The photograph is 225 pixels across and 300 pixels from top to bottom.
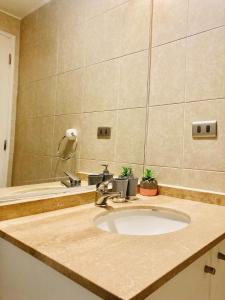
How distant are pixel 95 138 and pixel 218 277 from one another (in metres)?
0.86

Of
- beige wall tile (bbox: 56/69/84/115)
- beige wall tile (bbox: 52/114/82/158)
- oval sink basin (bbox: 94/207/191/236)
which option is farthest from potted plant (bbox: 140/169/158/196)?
beige wall tile (bbox: 56/69/84/115)

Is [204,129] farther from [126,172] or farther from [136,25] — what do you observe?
[136,25]

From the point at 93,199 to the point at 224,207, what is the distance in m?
0.63

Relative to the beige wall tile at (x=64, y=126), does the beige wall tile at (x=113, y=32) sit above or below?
above

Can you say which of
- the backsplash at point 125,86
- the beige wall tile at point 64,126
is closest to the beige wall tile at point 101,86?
the backsplash at point 125,86

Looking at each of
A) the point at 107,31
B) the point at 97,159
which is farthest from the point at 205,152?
the point at 107,31

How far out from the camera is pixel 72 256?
24.1 inches

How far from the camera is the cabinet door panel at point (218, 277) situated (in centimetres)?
85

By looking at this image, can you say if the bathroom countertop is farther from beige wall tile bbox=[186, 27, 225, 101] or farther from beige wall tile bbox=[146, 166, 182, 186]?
beige wall tile bbox=[186, 27, 225, 101]

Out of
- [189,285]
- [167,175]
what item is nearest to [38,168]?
[189,285]

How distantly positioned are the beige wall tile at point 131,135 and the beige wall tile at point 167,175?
11 centimetres

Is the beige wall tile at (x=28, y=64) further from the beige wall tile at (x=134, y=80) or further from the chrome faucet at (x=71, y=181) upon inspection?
the beige wall tile at (x=134, y=80)

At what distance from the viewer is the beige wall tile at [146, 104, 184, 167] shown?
1.39 metres

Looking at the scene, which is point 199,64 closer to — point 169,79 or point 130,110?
point 169,79
